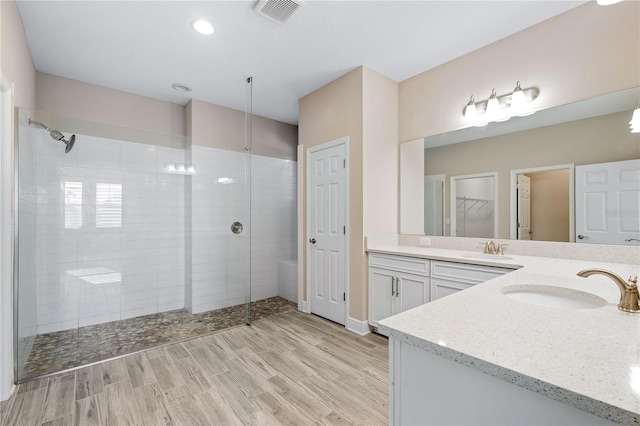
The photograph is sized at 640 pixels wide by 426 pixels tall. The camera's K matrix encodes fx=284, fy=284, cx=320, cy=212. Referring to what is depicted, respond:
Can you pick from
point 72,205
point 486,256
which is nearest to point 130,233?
point 72,205

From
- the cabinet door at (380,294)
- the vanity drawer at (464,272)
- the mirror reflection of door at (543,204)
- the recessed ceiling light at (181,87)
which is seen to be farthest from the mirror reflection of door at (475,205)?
the recessed ceiling light at (181,87)

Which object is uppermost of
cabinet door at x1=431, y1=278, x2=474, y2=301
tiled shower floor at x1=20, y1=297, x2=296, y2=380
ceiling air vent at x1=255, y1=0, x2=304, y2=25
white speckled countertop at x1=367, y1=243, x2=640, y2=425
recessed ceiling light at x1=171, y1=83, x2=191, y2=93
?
recessed ceiling light at x1=171, y1=83, x2=191, y2=93

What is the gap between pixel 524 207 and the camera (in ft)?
7.62

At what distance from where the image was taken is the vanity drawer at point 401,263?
94.0 inches

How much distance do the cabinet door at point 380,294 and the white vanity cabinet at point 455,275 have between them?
42 centimetres

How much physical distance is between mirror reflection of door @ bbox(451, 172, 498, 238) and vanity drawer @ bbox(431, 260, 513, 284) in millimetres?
610

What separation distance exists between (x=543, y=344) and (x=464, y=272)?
1.54 metres

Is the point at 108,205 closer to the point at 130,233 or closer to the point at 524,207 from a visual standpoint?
the point at 130,233

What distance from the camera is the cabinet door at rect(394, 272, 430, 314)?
2.38m

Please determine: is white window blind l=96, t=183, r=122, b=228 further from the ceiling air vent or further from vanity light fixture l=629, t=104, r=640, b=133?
vanity light fixture l=629, t=104, r=640, b=133

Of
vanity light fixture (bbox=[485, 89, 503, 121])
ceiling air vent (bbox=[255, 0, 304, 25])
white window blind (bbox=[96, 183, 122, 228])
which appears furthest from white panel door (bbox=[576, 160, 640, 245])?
white window blind (bbox=[96, 183, 122, 228])

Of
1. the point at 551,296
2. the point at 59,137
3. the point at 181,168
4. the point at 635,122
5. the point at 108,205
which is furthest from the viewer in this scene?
the point at 181,168

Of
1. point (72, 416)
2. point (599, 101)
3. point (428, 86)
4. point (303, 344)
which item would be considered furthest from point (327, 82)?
point (72, 416)

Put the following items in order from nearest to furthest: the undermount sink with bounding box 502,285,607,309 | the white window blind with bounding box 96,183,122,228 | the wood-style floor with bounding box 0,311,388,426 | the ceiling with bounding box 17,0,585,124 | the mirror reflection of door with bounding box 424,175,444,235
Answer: the undermount sink with bounding box 502,285,607,309 < the wood-style floor with bounding box 0,311,388,426 < the ceiling with bounding box 17,0,585,124 < the mirror reflection of door with bounding box 424,175,444,235 < the white window blind with bounding box 96,183,122,228
